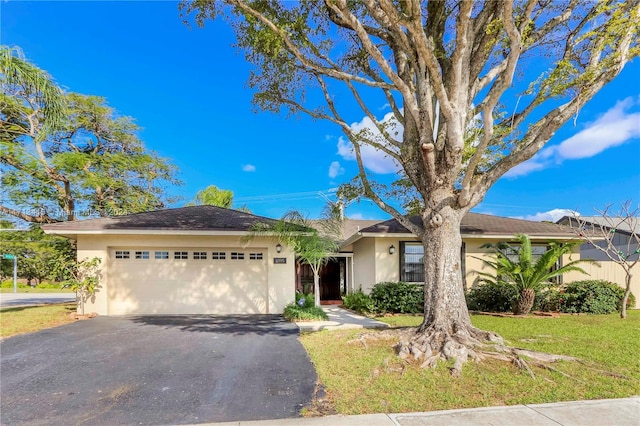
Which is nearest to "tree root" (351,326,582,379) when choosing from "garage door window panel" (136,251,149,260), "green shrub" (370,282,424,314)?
"green shrub" (370,282,424,314)

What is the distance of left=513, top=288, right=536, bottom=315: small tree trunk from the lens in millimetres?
11039

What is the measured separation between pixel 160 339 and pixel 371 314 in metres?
6.40

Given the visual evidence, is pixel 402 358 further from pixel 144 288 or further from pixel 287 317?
pixel 144 288

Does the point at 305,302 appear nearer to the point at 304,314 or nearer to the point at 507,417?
the point at 304,314

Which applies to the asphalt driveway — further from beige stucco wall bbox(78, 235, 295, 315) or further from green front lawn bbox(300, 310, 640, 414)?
beige stucco wall bbox(78, 235, 295, 315)

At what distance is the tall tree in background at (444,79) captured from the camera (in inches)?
237

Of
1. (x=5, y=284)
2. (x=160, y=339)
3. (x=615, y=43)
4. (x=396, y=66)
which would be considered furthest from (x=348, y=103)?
(x=5, y=284)

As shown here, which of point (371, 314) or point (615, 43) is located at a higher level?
point (615, 43)

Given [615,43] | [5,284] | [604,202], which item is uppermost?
[615,43]

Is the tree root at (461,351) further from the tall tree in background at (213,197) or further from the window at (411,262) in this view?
the tall tree in background at (213,197)

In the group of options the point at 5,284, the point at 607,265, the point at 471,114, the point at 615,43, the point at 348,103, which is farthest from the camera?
the point at 5,284

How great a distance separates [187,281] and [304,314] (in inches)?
171

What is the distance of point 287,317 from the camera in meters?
10.9

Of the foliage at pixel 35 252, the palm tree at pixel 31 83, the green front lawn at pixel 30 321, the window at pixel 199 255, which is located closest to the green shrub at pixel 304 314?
the window at pixel 199 255
